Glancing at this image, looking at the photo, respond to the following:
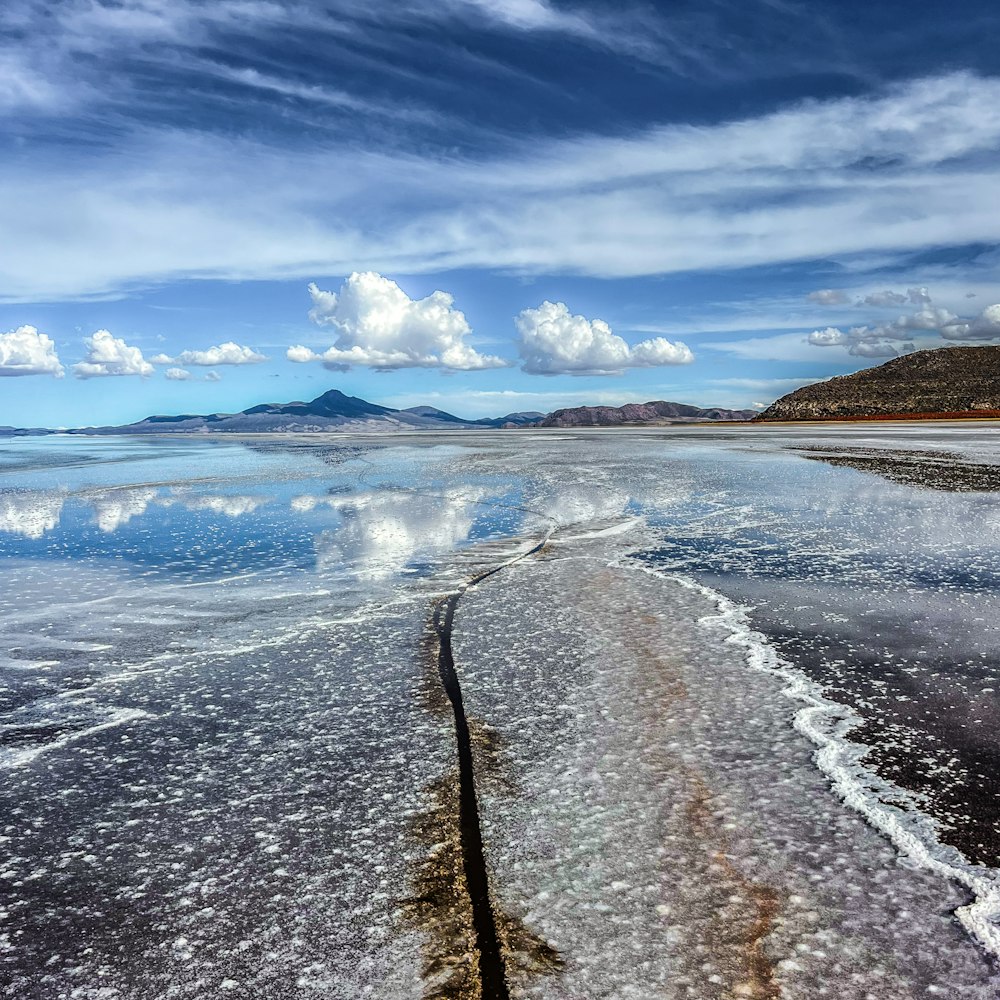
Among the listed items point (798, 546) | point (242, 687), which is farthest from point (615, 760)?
point (798, 546)

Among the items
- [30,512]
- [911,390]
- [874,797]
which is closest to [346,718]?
[874,797]

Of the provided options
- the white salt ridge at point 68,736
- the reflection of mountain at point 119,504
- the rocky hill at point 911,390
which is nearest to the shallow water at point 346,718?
the white salt ridge at point 68,736

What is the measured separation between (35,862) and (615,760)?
230cm

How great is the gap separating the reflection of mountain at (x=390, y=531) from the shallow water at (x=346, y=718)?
0.09 meters

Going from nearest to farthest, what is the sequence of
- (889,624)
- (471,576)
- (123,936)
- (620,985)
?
1. (620,985)
2. (123,936)
3. (889,624)
4. (471,576)

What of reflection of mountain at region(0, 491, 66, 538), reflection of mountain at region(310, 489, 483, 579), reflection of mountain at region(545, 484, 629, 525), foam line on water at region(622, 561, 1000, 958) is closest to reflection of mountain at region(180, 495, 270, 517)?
reflection of mountain at region(310, 489, 483, 579)

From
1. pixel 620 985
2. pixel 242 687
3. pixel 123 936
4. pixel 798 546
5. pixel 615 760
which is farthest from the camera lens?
pixel 798 546

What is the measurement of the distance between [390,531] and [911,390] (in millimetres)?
96267

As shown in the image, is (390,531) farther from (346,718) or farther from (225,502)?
(346,718)

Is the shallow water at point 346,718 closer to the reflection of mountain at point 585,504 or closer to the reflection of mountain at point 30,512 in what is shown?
the reflection of mountain at point 585,504

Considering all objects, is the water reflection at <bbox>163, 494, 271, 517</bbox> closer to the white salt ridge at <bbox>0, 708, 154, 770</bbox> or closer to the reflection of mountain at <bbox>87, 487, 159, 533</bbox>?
the reflection of mountain at <bbox>87, 487, 159, 533</bbox>

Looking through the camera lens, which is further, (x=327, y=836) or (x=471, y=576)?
(x=471, y=576)

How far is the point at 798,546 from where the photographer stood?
872 cm

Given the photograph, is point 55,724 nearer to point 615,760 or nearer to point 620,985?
point 615,760
